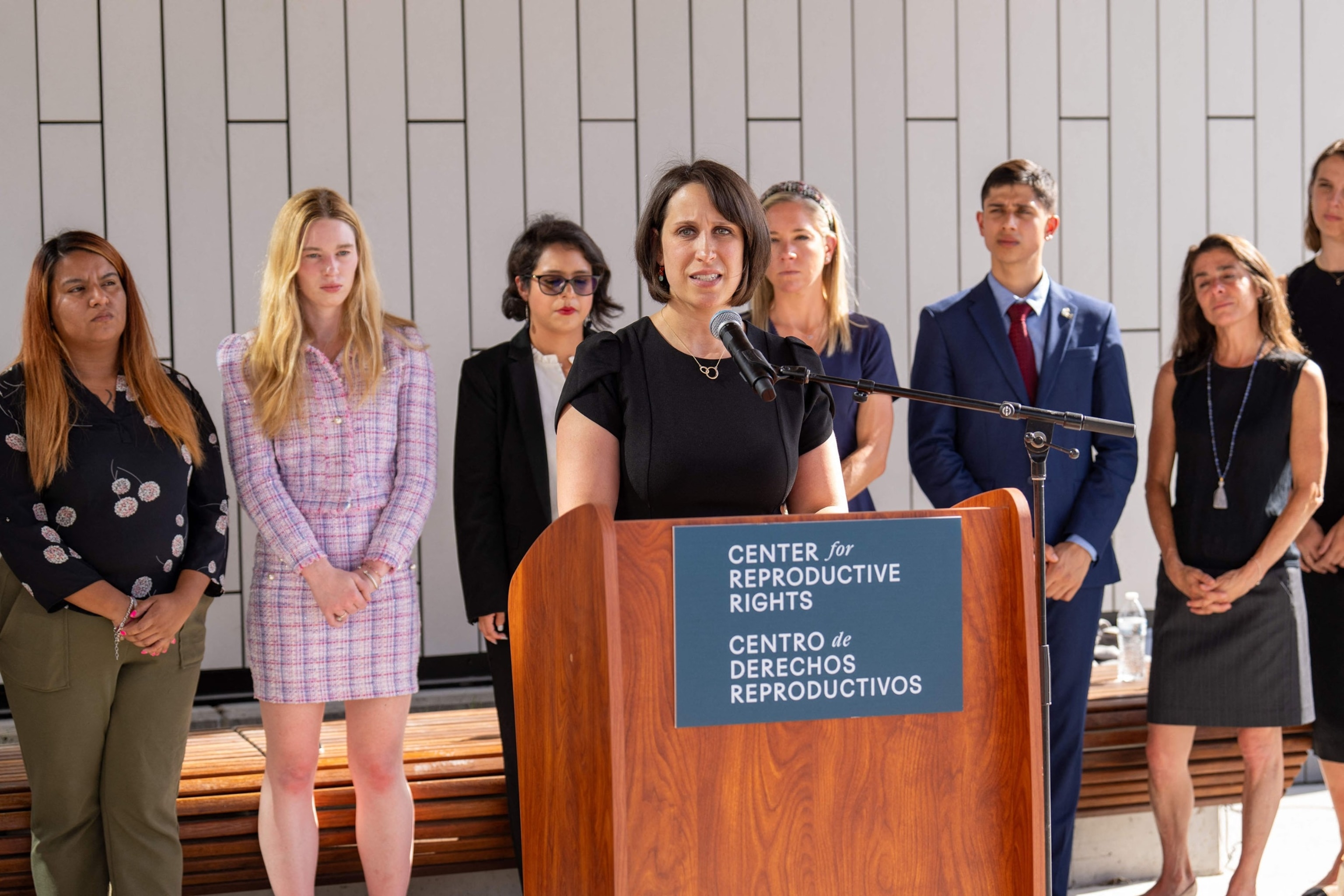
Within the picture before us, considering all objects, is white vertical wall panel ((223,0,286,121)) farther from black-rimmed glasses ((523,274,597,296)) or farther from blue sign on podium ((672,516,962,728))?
blue sign on podium ((672,516,962,728))

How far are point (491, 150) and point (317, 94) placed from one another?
65cm

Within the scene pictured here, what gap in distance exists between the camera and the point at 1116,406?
327 cm

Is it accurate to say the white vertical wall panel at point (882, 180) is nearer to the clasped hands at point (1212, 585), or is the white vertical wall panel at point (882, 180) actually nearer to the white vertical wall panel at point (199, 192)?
the clasped hands at point (1212, 585)

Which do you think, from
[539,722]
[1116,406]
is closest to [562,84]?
[1116,406]

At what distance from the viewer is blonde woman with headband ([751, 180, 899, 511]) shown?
3.16 metres

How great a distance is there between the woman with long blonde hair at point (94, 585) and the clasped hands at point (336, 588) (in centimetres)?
30

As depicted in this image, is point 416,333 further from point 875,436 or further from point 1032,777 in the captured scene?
point 1032,777

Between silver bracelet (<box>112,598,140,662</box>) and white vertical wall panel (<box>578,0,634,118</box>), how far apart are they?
2605 millimetres

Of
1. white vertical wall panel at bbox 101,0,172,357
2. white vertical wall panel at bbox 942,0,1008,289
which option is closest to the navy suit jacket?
white vertical wall panel at bbox 942,0,1008,289

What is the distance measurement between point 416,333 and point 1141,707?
2.46 meters

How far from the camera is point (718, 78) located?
15.4 feet

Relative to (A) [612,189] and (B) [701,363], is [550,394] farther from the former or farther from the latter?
(A) [612,189]

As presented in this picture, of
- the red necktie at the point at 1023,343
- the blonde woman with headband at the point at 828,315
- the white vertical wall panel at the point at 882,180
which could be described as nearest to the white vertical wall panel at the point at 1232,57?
the white vertical wall panel at the point at 882,180

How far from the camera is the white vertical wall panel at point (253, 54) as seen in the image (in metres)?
4.33
